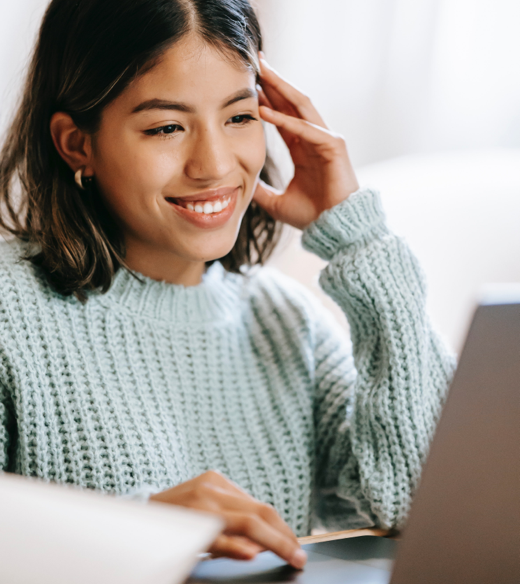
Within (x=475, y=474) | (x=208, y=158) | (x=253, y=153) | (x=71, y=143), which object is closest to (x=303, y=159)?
(x=253, y=153)

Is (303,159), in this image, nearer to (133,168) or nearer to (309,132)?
(309,132)

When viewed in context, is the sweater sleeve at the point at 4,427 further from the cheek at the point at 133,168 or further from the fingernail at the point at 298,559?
the fingernail at the point at 298,559

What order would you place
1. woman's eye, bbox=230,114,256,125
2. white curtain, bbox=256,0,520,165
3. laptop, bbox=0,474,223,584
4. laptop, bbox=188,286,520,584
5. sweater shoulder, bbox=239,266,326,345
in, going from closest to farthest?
laptop, bbox=0,474,223,584 < laptop, bbox=188,286,520,584 < woman's eye, bbox=230,114,256,125 < sweater shoulder, bbox=239,266,326,345 < white curtain, bbox=256,0,520,165

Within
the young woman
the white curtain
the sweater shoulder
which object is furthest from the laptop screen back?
the white curtain

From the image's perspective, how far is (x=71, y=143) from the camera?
998mm

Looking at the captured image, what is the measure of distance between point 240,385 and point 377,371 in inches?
9.0

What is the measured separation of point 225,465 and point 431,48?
4.46ft

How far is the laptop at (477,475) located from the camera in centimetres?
48

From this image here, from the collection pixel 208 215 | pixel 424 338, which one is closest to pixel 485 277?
pixel 424 338

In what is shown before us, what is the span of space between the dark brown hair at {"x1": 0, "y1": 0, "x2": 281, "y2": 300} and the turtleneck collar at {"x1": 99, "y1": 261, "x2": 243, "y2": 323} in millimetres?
35

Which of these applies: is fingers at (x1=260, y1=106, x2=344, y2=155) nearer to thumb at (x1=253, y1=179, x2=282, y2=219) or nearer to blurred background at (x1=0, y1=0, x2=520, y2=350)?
thumb at (x1=253, y1=179, x2=282, y2=219)

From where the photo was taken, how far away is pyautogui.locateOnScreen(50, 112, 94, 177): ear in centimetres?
98

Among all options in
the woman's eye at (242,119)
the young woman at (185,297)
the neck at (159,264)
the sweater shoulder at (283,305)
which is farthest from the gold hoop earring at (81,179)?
the sweater shoulder at (283,305)

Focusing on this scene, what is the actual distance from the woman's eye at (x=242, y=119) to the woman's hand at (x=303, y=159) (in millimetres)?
50
